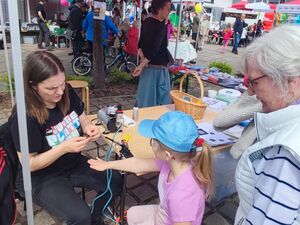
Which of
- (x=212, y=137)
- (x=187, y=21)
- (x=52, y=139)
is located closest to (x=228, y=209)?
(x=212, y=137)

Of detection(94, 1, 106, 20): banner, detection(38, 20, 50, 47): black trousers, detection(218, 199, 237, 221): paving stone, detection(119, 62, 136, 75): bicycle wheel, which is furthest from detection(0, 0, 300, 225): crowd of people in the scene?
detection(38, 20, 50, 47): black trousers

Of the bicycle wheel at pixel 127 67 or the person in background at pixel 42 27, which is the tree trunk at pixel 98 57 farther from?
the person in background at pixel 42 27

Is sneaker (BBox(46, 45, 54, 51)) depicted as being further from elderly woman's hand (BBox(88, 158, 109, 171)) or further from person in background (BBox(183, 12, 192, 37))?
elderly woman's hand (BBox(88, 158, 109, 171))

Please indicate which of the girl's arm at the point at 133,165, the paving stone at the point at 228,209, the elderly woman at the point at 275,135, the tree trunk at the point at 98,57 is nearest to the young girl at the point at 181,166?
the girl's arm at the point at 133,165

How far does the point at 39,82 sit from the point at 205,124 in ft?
4.32

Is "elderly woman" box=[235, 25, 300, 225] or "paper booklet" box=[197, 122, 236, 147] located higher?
"elderly woman" box=[235, 25, 300, 225]

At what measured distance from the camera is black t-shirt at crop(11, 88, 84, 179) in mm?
1655

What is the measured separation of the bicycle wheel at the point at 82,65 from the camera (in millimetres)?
6891

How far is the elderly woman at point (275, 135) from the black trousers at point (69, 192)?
3.30ft

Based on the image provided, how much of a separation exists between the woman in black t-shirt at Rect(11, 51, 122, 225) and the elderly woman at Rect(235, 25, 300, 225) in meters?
0.99

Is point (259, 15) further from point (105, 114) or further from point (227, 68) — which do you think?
point (105, 114)

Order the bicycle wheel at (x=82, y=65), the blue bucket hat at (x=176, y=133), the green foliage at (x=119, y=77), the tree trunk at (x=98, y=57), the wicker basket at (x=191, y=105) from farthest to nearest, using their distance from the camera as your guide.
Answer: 1. the bicycle wheel at (x=82, y=65)
2. the green foliage at (x=119, y=77)
3. the tree trunk at (x=98, y=57)
4. the wicker basket at (x=191, y=105)
5. the blue bucket hat at (x=176, y=133)

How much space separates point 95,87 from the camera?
5.75m

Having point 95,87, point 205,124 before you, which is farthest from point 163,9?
point 95,87
